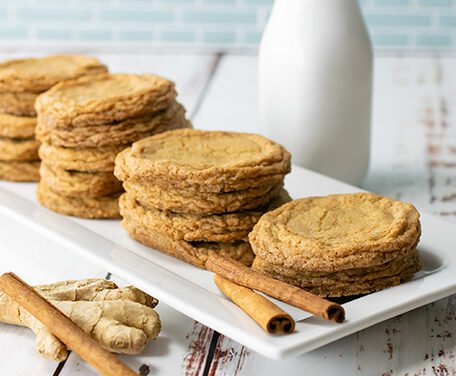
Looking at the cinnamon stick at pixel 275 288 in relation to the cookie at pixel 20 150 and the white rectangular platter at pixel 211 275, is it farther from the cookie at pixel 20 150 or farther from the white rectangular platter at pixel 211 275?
the cookie at pixel 20 150

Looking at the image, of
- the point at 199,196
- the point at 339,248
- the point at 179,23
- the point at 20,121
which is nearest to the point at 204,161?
the point at 199,196

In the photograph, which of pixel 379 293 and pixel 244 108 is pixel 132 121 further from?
pixel 244 108

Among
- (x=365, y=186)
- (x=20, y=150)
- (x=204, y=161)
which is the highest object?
(x=204, y=161)

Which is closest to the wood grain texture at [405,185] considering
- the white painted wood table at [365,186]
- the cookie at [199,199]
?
the white painted wood table at [365,186]

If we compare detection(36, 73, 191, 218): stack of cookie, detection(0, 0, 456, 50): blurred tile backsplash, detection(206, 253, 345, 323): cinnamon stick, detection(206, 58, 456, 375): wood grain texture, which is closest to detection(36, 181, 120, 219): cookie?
detection(36, 73, 191, 218): stack of cookie

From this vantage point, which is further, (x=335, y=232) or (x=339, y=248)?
(x=335, y=232)

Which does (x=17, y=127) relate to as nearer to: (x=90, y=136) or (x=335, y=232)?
(x=90, y=136)

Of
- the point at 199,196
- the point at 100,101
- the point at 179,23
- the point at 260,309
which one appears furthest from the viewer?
the point at 179,23

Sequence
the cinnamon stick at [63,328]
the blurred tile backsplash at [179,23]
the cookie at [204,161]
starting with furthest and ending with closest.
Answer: the blurred tile backsplash at [179,23]
the cookie at [204,161]
the cinnamon stick at [63,328]
